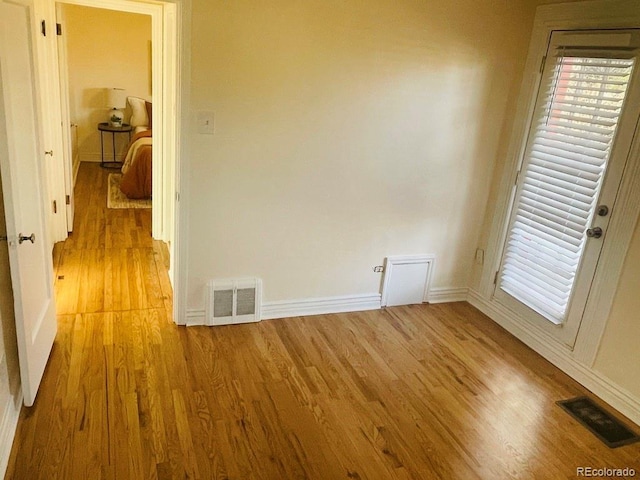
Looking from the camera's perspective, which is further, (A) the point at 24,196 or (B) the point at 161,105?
(B) the point at 161,105

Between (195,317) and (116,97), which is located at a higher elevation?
(116,97)

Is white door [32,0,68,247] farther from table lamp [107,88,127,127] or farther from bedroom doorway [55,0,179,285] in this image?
table lamp [107,88,127,127]

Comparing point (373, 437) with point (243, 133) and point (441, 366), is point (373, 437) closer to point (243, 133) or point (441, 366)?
point (441, 366)

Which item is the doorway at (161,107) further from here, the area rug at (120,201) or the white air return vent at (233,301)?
the area rug at (120,201)

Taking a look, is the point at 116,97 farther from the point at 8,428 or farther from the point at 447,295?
the point at 8,428

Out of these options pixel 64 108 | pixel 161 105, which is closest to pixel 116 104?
pixel 64 108

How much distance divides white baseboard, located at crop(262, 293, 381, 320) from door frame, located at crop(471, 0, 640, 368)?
0.92 m

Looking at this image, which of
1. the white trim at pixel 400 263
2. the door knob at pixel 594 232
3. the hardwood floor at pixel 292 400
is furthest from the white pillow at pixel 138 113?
the door knob at pixel 594 232

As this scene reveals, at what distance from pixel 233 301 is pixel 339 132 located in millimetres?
1339

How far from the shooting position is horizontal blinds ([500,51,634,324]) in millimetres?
2916

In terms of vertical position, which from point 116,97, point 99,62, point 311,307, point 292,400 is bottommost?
point 292,400

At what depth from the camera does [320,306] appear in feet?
12.0

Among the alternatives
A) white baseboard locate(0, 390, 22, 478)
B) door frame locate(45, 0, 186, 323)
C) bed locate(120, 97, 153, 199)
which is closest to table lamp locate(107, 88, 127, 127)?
bed locate(120, 97, 153, 199)

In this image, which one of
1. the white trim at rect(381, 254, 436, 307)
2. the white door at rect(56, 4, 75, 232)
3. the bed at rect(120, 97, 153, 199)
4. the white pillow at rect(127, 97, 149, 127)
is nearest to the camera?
the white trim at rect(381, 254, 436, 307)
